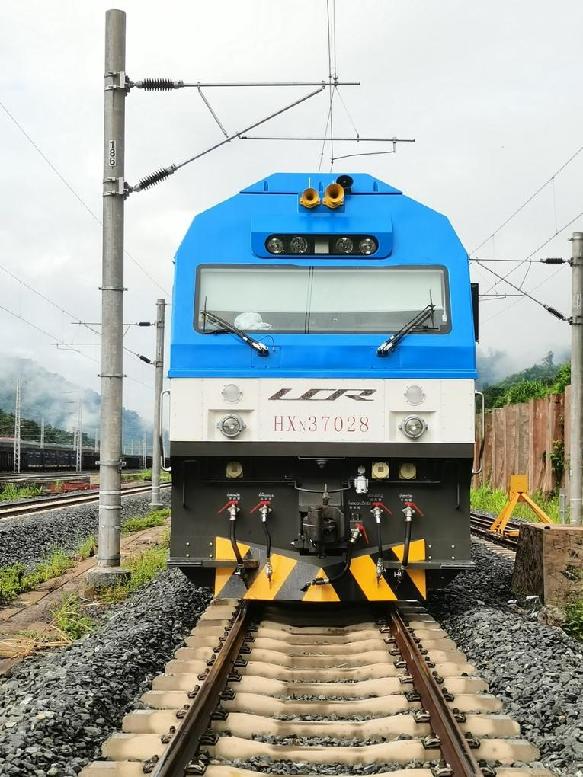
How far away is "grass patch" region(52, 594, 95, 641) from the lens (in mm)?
7646

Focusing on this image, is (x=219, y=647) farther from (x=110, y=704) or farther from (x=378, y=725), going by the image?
(x=378, y=725)

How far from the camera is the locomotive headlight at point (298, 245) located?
26.1 feet

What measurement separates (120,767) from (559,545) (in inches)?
203

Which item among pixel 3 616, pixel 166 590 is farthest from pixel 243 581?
pixel 3 616

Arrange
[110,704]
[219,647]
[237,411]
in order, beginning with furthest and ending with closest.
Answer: [237,411] < [219,647] < [110,704]

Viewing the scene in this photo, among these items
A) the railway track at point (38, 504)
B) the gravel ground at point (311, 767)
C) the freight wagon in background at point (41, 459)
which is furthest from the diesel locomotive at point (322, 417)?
the freight wagon in background at point (41, 459)

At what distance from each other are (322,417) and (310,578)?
1.31 m

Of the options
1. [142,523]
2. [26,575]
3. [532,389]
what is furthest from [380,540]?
[532,389]

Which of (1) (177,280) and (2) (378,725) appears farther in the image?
(1) (177,280)

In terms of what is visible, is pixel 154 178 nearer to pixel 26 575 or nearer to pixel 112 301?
pixel 112 301

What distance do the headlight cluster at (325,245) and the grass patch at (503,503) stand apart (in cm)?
1585

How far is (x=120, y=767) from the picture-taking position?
4.17 metres

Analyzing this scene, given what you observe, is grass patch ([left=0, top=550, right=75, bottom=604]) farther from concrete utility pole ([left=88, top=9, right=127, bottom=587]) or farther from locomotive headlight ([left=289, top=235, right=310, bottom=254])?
locomotive headlight ([left=289, top=235, right=310, bottom=254])

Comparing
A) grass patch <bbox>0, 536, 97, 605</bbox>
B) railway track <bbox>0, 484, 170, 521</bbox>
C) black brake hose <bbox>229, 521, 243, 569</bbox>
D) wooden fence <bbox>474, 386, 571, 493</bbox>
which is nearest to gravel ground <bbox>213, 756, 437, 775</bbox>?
black brake hose <bbox>229, 521, 243, 569</bbox>
